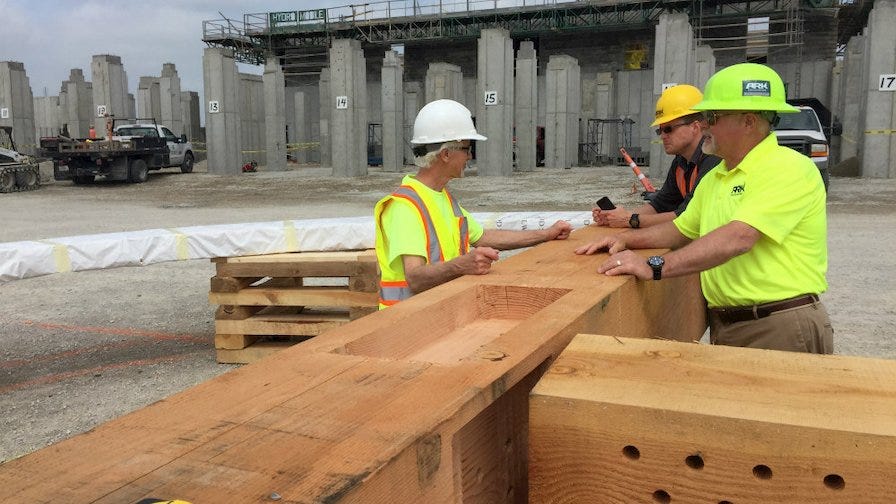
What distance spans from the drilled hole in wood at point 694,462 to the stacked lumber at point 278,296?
13.6ft

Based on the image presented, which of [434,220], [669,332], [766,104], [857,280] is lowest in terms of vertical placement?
[857,280]

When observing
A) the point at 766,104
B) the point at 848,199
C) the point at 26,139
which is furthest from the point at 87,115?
the point at 766,104

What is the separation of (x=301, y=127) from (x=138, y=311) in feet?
101

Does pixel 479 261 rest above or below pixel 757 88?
below

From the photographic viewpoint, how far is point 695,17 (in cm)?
3269

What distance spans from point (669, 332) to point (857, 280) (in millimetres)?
5773

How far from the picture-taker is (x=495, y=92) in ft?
75.7

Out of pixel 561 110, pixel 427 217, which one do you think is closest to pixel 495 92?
pixel 561 110

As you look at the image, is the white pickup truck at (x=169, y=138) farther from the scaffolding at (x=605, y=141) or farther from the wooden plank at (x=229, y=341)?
the wooden plank at (x=229, y=341)

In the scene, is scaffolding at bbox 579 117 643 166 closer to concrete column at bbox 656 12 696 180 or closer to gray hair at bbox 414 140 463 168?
concrete column at bbox 656 12 696 180

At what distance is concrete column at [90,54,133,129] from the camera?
3117 cm

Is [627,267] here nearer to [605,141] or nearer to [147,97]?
[605,141]

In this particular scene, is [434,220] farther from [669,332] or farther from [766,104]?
[766,104]

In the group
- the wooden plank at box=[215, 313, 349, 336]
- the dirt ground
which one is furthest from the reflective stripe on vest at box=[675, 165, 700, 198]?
the wooden plank at box=[215, 313, 349, 336]
